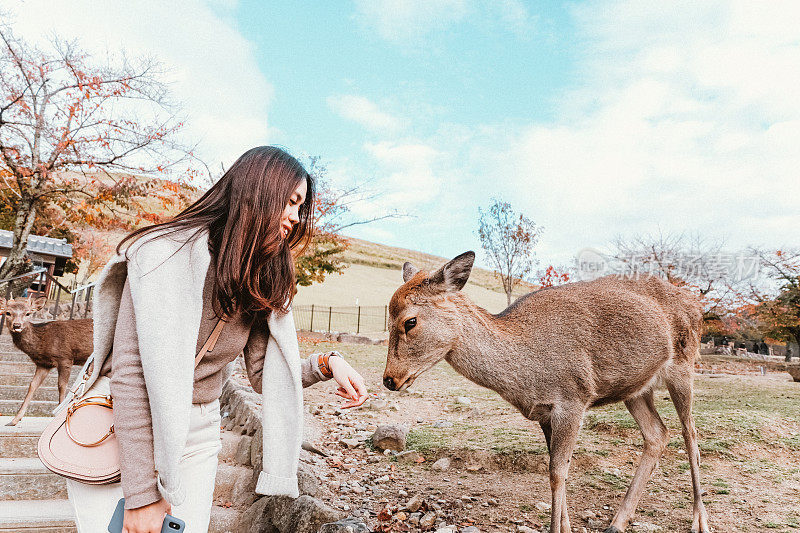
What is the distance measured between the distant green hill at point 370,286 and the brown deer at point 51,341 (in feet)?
65.1

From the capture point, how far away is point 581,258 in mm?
21234

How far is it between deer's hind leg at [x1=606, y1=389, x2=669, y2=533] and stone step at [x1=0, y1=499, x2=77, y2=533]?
4.07m

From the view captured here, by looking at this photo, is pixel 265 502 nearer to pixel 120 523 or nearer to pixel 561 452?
pixel 561 452

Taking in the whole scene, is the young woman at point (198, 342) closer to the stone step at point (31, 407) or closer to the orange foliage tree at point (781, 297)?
the stone step at point (31, 407)

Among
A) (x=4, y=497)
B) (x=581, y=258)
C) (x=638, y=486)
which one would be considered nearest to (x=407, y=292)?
(x=638, y=486)

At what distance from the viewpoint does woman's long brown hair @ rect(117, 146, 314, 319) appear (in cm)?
187

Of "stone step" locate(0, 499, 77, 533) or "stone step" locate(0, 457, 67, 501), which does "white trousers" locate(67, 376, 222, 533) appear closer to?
"stone step" locate(0, 499, 77, 533)

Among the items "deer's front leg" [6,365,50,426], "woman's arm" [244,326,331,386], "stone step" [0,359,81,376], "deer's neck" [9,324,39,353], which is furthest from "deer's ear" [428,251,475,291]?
"stone step" [0,359,81,376]

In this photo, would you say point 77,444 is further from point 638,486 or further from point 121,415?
point 638,486

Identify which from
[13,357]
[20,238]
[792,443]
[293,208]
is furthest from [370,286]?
[293,208]

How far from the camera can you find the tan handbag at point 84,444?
1.56 meters

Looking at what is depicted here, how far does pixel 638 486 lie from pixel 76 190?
15920 mm

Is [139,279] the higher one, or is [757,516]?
[139,279]

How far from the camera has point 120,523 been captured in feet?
5.08
